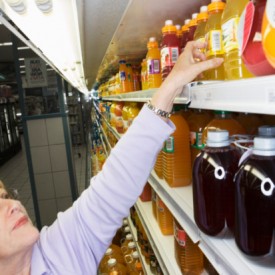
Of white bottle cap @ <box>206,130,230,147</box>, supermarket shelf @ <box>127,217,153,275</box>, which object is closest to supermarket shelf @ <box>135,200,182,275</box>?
supermarket shelf @ <box>127,217,153,275</box>

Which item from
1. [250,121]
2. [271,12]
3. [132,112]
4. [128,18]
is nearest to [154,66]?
[128,18]

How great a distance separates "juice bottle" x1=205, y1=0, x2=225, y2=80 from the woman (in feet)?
0.16

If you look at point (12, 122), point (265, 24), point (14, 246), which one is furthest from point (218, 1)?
point (12, 122)

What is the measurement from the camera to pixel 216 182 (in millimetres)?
936

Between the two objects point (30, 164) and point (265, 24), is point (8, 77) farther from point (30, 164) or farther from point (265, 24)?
point (265, 24)

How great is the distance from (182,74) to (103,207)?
2.12ft

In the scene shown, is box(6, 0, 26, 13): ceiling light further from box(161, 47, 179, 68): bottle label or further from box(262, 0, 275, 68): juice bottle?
box(262, 0, 275, 68): juice bottle

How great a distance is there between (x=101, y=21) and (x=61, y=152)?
341 centimetres

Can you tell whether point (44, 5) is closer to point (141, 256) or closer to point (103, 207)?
point (103, 207)

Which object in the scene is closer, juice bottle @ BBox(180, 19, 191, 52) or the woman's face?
the woman's face

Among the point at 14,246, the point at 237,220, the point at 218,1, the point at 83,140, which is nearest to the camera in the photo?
the point at 237,220

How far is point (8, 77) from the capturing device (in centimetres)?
1625

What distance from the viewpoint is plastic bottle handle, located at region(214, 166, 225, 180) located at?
92 centimetres

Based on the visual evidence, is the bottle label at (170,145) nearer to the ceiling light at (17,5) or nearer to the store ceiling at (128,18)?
the store ceiling at (128,18)
